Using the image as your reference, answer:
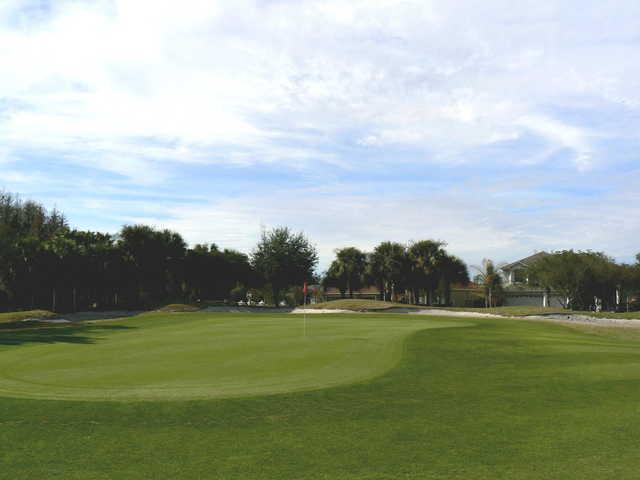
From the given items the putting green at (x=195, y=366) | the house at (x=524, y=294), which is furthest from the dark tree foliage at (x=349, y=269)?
the putting green at (x=195, y=366)

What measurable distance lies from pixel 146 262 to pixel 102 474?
208 feet

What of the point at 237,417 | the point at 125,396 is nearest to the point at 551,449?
the point at 237,417

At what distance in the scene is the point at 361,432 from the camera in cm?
962

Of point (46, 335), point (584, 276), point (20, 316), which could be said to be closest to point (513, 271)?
point (584, 276)

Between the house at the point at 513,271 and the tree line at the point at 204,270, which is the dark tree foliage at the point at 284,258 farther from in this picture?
the house at the point at 513,271

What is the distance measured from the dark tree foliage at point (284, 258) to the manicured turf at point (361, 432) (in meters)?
57.4

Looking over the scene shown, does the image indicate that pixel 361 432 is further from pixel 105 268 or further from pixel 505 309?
pixel 105 268

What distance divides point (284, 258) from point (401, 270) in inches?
599

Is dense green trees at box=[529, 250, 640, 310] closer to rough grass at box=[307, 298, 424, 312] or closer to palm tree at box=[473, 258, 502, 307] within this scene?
palm tree at box=[473, 258, 502, 307]

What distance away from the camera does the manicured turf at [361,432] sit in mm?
7906

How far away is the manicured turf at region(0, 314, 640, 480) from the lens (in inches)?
311

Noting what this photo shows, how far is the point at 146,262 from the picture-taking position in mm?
68750

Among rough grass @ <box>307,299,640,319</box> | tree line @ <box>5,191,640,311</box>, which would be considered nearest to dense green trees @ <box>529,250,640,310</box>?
tree line @ <box>5,191,640,311</box>

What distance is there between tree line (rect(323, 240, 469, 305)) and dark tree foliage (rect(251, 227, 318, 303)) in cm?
1033
